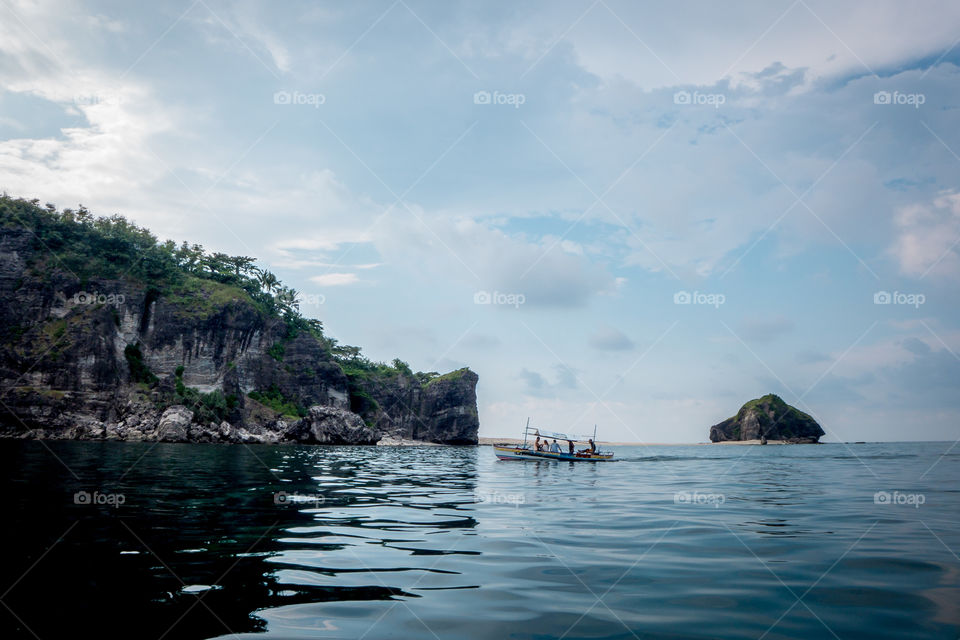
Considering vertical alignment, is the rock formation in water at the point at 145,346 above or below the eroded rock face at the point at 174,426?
above

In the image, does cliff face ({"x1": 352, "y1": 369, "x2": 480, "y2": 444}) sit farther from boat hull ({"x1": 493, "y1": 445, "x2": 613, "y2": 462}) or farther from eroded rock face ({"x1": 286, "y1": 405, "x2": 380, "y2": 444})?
boat hull ({"x1": 493, "y1": 445, "x2": 613, "y2": 462})

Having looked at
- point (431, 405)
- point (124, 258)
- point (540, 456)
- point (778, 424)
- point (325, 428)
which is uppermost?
point (124, 258)

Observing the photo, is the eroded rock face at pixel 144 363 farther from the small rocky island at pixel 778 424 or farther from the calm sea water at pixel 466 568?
the small rocky island at pixel 778 424

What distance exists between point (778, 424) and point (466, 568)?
147980mm

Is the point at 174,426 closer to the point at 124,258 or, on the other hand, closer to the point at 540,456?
the point at 124,258

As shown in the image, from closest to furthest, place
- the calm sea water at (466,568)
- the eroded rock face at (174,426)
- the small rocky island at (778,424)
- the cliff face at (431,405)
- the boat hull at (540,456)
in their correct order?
the calm sea water at (466,568)
the boat hull at (540,456)
the eroded rock face at (174,426)
the cliff face at (431,405)
the small rocky island at (778,424)

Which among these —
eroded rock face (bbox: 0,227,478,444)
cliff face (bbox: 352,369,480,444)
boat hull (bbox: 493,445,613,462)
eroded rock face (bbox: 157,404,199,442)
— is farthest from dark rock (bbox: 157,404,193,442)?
cliff face (bbox: 352,369,480,444)

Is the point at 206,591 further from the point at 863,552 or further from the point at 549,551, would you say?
the point at 863,552

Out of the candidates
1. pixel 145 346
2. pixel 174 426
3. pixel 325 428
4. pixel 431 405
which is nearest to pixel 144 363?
pixel 145 346

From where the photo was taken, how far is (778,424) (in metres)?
133

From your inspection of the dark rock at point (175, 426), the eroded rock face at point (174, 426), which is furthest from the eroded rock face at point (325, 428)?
the eroded rock face at point (174, 426)

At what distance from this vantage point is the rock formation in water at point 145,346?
60.1m

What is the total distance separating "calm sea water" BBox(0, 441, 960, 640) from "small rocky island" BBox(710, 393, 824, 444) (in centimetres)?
13356

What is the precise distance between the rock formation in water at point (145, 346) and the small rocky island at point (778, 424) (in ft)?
322
